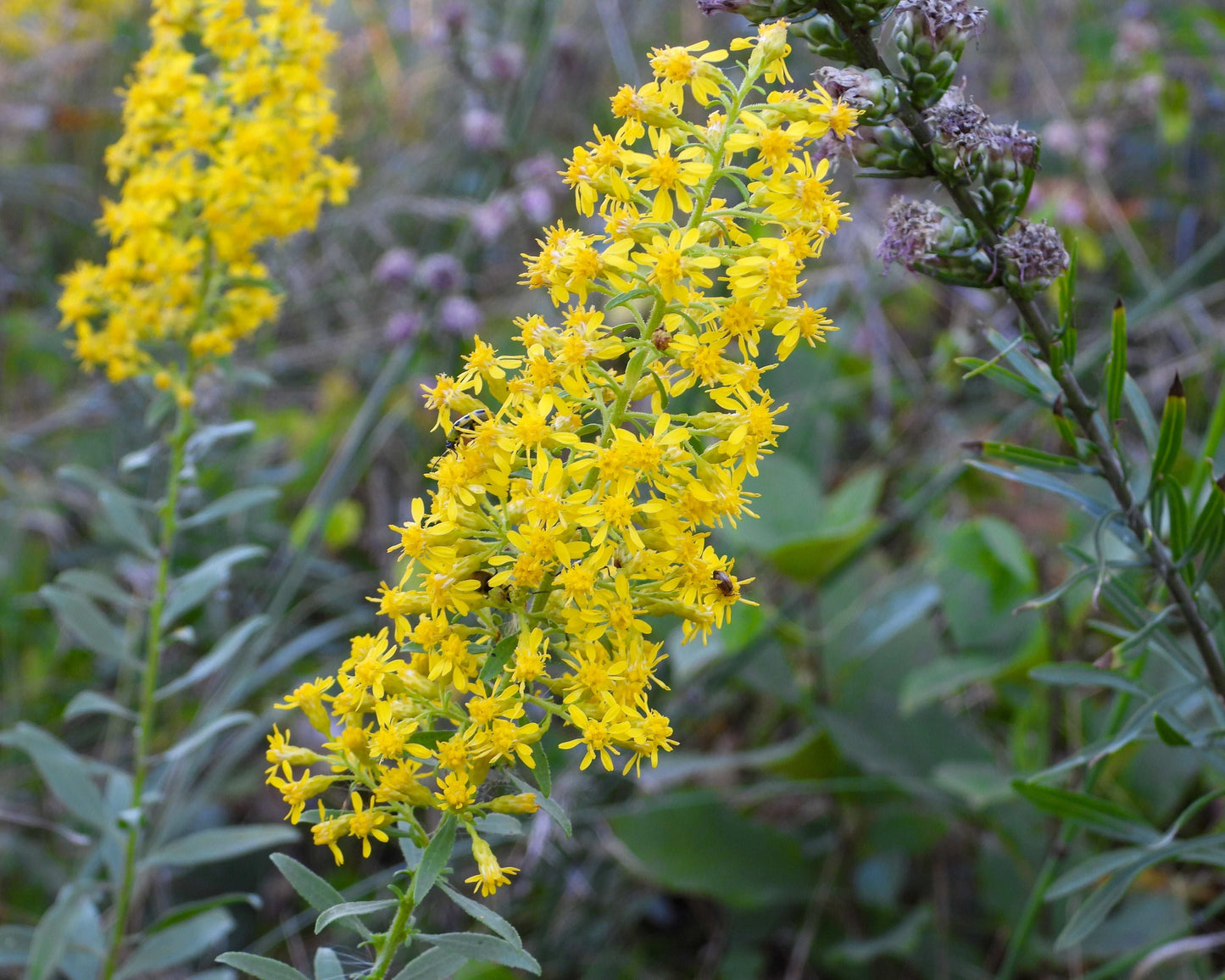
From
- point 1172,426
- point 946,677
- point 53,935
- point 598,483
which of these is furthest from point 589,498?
point 946,677

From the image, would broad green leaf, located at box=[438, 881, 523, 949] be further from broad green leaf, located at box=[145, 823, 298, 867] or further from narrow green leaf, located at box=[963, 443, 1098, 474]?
broad green leaf, located at box=[145, 823, 298, 867]

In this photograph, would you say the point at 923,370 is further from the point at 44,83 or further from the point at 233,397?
the point at 44,83

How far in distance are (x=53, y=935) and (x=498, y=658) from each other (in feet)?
3.80

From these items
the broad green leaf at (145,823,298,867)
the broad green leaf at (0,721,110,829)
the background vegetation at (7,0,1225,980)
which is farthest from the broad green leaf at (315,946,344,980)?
the broad green leaf at (0,721,110,829)

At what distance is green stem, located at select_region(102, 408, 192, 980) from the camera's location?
172 centimetres

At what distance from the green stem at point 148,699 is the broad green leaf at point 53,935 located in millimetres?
70

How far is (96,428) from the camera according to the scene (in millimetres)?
3596

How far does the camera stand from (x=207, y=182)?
72.6 inches

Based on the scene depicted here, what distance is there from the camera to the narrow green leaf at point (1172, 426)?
1.24 metres

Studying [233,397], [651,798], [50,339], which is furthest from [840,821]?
[50,339]

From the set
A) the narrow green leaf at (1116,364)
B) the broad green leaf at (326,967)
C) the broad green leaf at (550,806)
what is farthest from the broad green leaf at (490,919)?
the narrow green leaf at (1116,364)

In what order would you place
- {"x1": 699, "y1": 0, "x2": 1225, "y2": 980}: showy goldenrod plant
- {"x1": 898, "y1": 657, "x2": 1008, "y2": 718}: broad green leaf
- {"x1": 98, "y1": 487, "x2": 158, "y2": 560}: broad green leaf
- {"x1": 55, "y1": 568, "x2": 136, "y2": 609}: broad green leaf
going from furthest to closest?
{"x1": 898, "y1": 657, "x2": 1008, "y2": 718}: broad green leaf → {"x1": 98, "y1": 487, "x2": 158, "y2": 560}: broad green leaf → {"x1": 55, "y1": 568, "x2": 136, "y2": 609}: broad green leaf → {"x1": 699, "y1": 0, "x2": 1225, "y2": 980}: showy goldenrod plant

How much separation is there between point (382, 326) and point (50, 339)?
1214mm

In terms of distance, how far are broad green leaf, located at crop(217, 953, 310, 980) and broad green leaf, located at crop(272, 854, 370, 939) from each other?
0.07m
